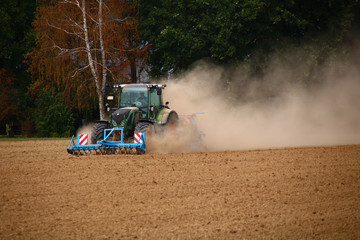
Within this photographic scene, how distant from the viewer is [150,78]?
112ft

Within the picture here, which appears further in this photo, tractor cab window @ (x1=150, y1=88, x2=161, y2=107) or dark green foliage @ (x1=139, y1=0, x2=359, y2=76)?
dark green foliage @ (x1=139, y1=0, x2=359, y2=76)

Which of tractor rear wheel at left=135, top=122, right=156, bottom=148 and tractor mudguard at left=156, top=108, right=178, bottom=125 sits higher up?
tractor mudguard at left=156, top=108, right=178, bottom=125

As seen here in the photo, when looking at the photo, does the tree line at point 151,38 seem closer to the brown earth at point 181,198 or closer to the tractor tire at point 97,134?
the tractor tire at point 97,134

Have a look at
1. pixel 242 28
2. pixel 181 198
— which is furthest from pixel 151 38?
pixel 181 198

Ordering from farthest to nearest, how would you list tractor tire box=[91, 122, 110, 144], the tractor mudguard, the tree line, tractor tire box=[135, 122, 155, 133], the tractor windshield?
the tree line
the tractor windshield
the tractor mudguard
tractor tire box=[91, 122, 110, 144]
tractor tire box=[135, 122, 155, 133]

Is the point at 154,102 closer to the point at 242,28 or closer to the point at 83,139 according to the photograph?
the point at 83,139

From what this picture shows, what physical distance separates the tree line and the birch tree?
6 cm

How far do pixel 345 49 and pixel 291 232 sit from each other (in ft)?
74.1

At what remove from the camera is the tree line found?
28531 mm

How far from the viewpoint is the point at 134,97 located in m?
18.3

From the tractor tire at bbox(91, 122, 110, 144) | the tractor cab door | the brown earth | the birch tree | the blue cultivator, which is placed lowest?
the brown earth

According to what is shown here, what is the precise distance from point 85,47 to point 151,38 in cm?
505

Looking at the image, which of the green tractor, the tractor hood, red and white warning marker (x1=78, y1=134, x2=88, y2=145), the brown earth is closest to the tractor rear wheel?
the green tractor

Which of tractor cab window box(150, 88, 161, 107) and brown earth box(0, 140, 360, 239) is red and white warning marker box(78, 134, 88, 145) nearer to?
brown earth box(0, 140, 360, 239)
